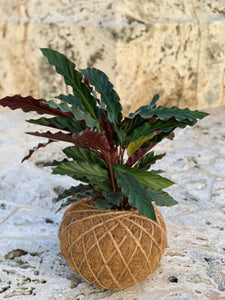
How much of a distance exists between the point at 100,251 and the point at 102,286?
0.17 meters

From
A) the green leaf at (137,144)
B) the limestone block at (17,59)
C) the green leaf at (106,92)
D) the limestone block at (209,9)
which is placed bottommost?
the green leaf at (137,144)

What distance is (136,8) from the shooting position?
3277mm

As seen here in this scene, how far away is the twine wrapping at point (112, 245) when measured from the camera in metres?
1.44

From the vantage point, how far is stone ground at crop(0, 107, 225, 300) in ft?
5.28

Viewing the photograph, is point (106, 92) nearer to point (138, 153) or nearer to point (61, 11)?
point (138, 153)

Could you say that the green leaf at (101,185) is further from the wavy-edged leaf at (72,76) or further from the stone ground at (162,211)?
the stone ground at (162,211)

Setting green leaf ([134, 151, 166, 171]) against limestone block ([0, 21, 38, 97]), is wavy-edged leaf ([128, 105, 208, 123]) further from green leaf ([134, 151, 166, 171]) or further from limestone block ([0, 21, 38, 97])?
limestone block ([0, 21, 38, 97])

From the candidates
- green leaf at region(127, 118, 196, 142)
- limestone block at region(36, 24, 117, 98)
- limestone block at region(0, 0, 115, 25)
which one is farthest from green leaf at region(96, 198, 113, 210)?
limestone block at region(0, 0, 115, 25)

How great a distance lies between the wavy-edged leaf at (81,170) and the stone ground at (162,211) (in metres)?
0.46

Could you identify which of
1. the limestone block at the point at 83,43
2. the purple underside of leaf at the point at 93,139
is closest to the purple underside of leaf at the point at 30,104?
the purple underside of leaf at the point at 93,139

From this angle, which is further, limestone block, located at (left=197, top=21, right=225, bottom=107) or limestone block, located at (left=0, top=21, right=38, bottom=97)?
limestone block, located at (left=197, top=21, right=225, bottom=107)

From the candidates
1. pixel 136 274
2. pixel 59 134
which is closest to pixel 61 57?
pixel 59 134

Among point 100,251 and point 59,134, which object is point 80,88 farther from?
point 100,251

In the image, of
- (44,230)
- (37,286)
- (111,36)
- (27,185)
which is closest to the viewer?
(37,286)
